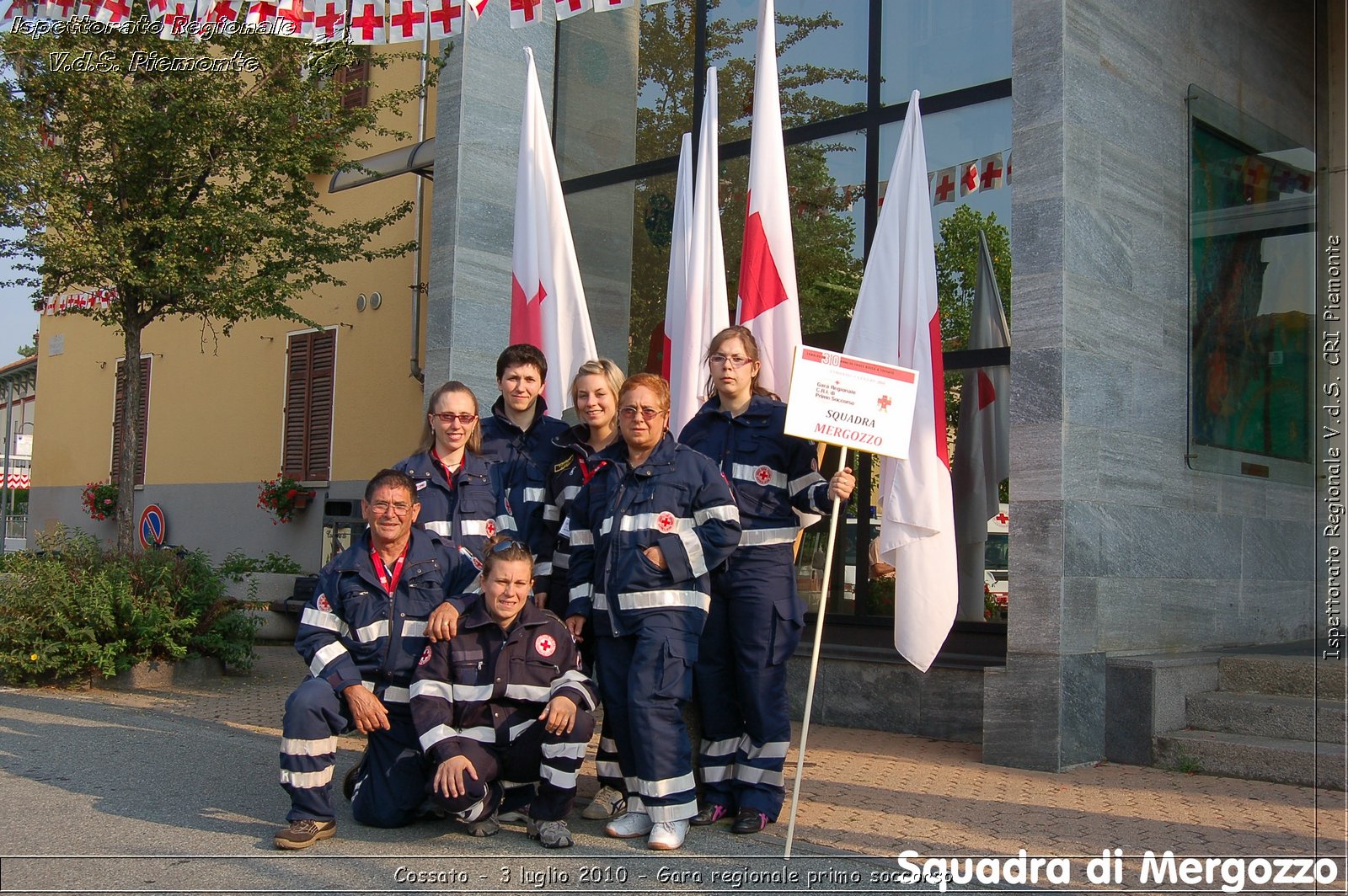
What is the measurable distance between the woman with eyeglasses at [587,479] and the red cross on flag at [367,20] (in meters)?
5.15

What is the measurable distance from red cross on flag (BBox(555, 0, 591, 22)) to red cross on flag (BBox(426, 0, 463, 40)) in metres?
0.79

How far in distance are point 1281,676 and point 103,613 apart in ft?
26.2

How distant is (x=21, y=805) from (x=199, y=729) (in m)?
2.22

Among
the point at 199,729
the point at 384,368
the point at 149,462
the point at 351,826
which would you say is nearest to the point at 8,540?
the point at 149,462

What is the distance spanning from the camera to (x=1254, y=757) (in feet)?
21.9

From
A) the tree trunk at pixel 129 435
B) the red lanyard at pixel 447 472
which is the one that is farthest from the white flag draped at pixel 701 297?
the tree trunk at pixel 129 435

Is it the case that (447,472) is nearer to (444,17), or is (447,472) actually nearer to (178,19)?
(444,17)

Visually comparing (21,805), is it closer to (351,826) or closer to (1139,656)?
(351,826)

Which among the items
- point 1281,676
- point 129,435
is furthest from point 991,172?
point 129,435

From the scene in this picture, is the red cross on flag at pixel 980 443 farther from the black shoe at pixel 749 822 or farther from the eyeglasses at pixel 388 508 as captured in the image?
the eyeglasses at pixel 388 508

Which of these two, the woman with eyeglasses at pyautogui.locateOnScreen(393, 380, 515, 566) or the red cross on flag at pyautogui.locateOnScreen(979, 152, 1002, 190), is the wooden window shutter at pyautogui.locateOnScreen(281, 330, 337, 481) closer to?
the red cross on flag at pyautogui.locateOnScreen(979, 152, 1002, 190)

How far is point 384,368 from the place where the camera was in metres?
14.6

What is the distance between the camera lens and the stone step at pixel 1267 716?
6.78m

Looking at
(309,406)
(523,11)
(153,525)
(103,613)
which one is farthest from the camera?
(153,525)
